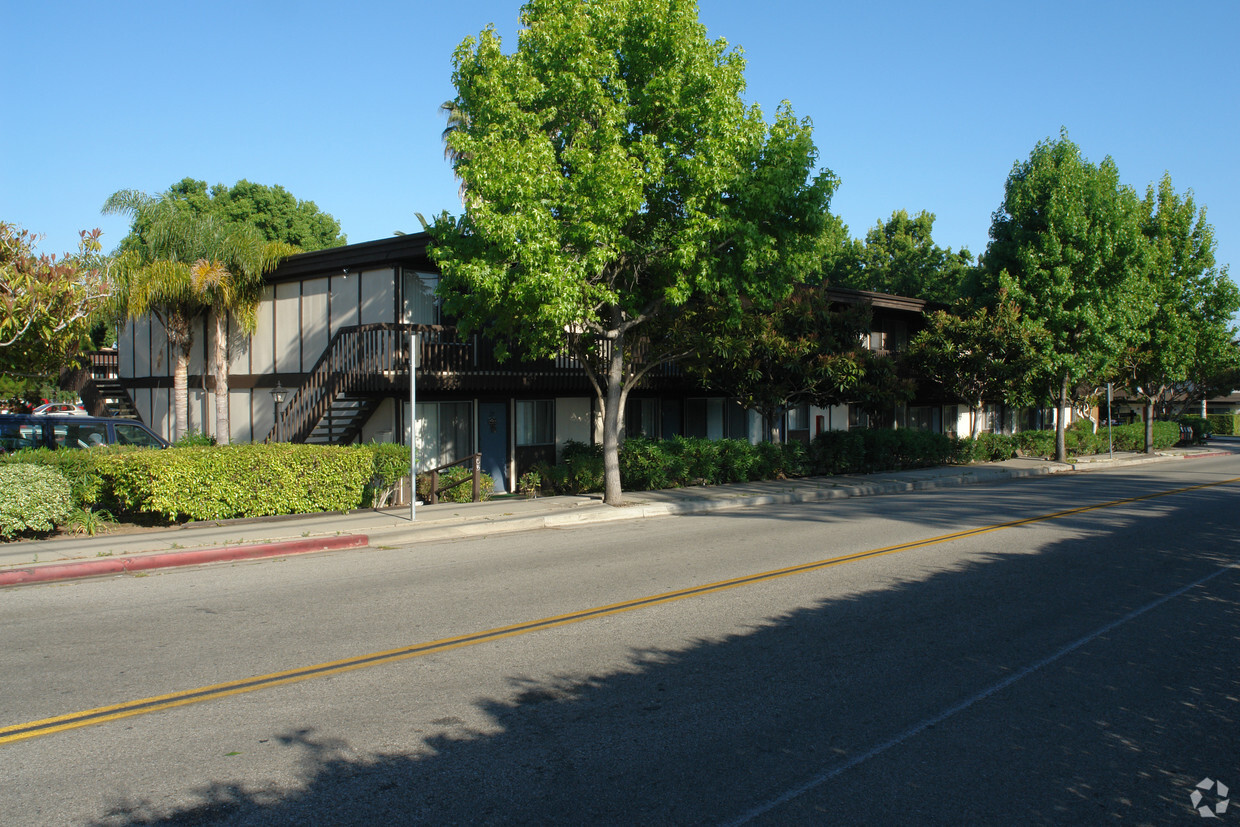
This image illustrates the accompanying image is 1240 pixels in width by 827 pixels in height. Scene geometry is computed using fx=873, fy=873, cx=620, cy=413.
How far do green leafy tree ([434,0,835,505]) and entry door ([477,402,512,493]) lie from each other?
4.30 meters

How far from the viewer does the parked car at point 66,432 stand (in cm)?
1541

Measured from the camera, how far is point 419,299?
824 inches

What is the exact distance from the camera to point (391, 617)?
27.1 feet

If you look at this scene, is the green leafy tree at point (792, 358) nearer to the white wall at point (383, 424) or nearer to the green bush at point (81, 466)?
the white wall at point (383, 424)

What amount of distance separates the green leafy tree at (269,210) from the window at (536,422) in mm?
28426

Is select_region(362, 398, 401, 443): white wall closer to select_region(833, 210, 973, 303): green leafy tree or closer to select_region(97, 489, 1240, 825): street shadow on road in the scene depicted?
select_region(97, 489, 1240, 825): street shadow on road

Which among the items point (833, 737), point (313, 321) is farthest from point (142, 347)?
point (833, 737)


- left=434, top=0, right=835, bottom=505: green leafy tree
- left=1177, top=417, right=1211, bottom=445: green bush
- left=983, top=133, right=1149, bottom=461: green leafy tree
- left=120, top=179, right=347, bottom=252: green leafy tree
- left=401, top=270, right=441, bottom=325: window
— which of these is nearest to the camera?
left=434, top=0, right=835, bottom=505: green leafy tree

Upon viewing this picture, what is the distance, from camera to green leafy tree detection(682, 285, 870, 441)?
2135 cm


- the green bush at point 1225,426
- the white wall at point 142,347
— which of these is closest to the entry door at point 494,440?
the white wall at point 142,347

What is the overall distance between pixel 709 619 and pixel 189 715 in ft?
14.5

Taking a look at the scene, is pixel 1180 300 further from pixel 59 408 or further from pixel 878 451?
pixel 59 408

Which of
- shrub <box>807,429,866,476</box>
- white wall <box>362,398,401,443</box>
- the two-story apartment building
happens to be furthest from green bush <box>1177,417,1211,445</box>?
white wall <box>362,398,401,443</box>

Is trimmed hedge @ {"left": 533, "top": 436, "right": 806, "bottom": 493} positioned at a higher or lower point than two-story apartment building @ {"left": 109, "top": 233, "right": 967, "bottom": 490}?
lower
